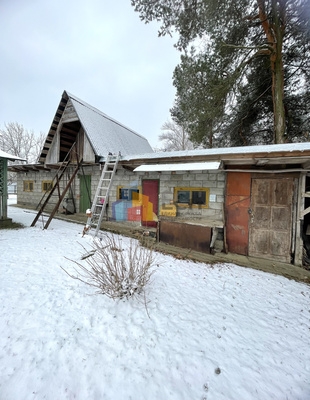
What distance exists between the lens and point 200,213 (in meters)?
5.95

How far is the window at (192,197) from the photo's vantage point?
590cm

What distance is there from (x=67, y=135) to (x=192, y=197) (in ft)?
28.5

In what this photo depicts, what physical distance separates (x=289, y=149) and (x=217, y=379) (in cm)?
440

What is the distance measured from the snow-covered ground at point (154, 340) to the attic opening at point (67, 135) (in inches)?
320

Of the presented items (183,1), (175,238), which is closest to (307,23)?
(183,1)

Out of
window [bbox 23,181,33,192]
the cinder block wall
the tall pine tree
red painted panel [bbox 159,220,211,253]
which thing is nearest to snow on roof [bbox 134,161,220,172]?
the cinder block wall

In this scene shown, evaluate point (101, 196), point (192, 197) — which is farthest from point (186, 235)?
point (101, 196)

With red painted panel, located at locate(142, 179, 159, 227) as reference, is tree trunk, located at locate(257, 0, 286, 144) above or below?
above

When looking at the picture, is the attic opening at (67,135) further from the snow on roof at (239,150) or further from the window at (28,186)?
the snow on roof at (239,150)

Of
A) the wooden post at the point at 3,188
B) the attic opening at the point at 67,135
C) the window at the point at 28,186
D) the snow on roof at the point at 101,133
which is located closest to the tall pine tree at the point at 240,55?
the snow on roof at the point at 101,133

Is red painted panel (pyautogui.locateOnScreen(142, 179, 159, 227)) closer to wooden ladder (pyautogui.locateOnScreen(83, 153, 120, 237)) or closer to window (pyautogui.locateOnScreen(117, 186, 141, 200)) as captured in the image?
window (pyautogui.locateOnScreen(117, 186, 141, 200))

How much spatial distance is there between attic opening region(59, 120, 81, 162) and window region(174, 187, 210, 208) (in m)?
7.20

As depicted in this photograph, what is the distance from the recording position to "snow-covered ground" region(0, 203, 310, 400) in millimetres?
1612

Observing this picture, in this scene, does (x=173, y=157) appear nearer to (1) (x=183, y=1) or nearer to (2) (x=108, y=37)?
(1) (x=183, y=1)
